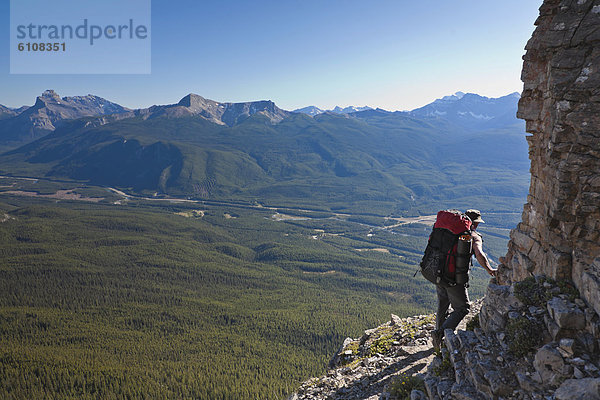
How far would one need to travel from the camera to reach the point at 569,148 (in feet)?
36.3

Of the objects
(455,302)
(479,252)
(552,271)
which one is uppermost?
(479,252)

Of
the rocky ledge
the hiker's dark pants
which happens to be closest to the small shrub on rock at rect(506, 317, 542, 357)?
the rocky ledge

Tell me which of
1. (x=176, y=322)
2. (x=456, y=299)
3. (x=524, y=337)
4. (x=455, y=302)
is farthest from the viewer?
(x=176, y=322)

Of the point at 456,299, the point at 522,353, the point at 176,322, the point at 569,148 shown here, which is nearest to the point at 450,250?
the point at 456,299

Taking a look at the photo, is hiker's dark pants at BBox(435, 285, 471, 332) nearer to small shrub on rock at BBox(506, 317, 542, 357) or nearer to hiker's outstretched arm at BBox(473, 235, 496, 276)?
hiker's outstretched arm at BBox(473, 235, 496, 276)

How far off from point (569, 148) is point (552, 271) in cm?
402

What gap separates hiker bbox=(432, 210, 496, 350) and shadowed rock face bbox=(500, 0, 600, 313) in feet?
6.65

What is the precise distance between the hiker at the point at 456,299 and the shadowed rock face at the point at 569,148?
203cm

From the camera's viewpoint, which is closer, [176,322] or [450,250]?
[450,250]

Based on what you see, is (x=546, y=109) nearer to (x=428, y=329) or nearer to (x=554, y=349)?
(x=554, y=349)

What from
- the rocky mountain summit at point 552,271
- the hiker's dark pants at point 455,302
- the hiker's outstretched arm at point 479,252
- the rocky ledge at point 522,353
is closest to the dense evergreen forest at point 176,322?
the hiker's dark pants at point 455,302

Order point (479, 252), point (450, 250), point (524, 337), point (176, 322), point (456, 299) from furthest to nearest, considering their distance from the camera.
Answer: point (176, 322) → point (456, 299) → point (450, 250) → point (479, 252) → point (524, 337)

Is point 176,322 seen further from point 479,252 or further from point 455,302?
point 479,252

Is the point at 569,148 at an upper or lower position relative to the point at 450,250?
upper
